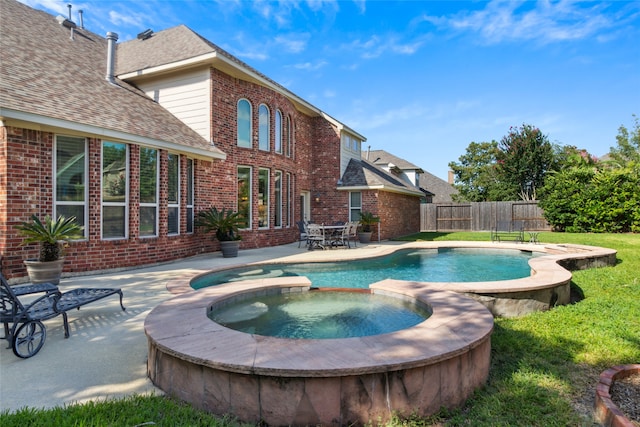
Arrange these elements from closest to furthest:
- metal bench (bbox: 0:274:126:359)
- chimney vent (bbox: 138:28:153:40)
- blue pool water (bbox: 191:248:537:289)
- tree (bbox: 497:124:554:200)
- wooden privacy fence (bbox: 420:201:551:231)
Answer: metal bench (bbox: 0:274:126:359) → blue pool water (bbox: 191:248:537:289) → chimney vent (bbox: 138:28:153:40) → wooden privacy fence (bbox: 420:201:551:231) → tree (bbox: 497:124:554:200)

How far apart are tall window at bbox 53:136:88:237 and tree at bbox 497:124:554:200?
28239mm

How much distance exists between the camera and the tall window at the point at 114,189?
8.16m

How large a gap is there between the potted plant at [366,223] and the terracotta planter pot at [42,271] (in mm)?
11455

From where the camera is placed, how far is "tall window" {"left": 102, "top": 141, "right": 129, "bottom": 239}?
321 inches

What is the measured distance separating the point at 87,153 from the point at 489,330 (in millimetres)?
8511

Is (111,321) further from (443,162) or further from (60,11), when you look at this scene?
(443,162)

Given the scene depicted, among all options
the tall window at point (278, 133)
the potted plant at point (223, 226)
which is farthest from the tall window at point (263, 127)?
the potted plant at point (223, 226)

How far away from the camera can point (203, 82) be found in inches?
445

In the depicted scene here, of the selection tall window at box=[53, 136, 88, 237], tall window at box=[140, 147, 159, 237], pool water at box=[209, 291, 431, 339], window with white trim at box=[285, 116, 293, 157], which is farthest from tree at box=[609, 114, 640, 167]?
tall window at box=[53, 136, 88, 237]

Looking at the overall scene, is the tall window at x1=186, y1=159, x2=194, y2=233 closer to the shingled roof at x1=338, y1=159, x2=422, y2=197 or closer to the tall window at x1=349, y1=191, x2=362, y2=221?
the shingled roof at x1=338, y1=159, x2=422, y2=197

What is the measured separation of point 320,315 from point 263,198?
901 cm

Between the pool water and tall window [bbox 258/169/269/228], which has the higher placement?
tall window [bbox 258/169/269/228]

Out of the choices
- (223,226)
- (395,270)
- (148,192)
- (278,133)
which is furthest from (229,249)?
(278,133)

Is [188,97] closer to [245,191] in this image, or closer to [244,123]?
[244,123]
